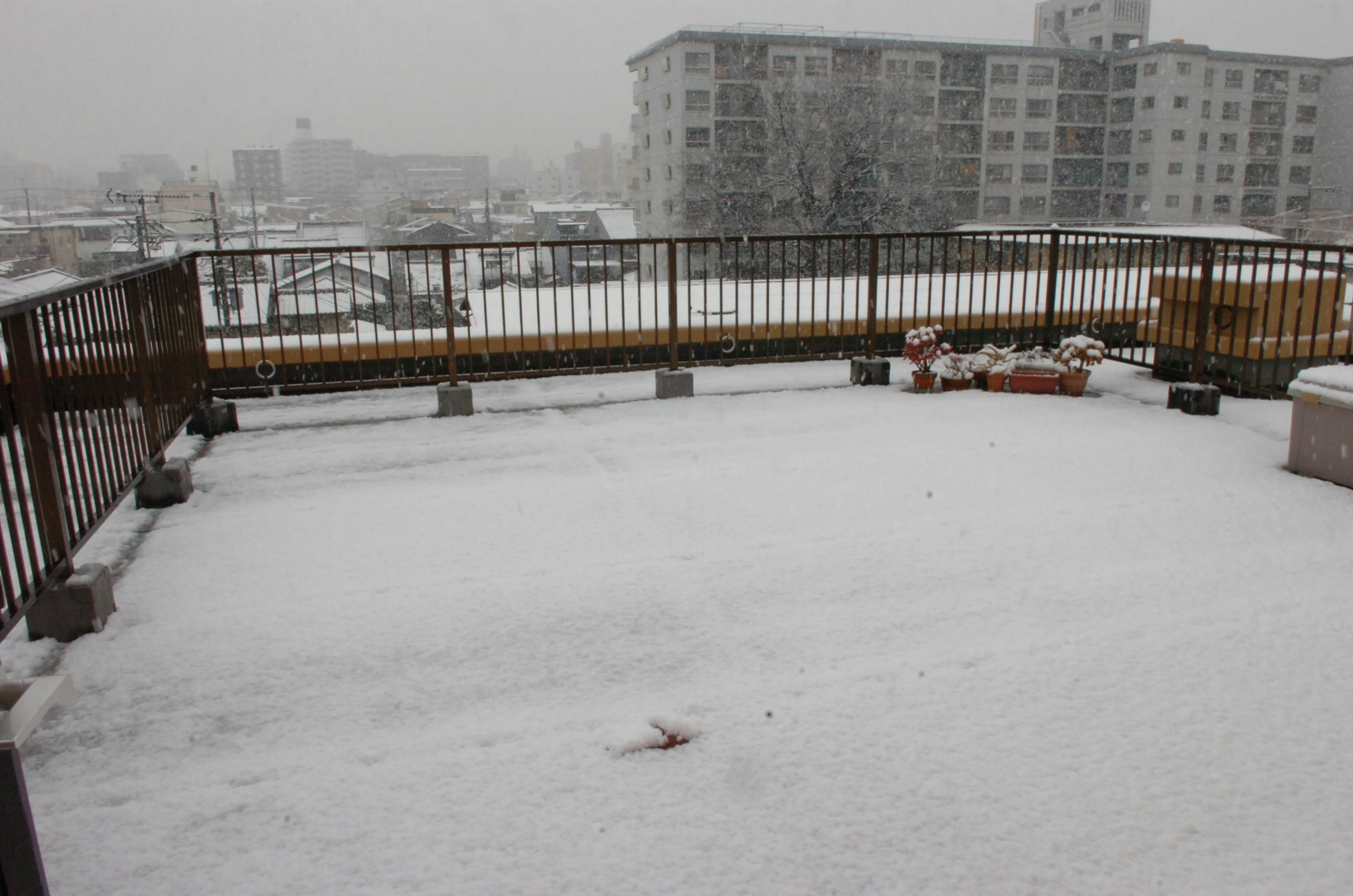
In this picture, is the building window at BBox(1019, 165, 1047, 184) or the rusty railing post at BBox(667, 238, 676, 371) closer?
the rusty railing post at BBox(667, 238, 676, 371)

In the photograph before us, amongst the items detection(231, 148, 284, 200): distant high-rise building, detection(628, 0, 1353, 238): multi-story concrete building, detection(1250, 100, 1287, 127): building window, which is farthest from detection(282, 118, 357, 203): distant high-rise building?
detection(1250, 100, 1287, 127): building window

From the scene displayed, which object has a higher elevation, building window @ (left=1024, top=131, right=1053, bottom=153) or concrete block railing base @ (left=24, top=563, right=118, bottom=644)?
building window @ (left=1024, top=131, right=1053, bottom=153)

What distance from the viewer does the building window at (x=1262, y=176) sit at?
64812 millimetres

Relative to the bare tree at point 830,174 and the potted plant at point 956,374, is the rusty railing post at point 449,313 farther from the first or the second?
the bare tree at point 830,174

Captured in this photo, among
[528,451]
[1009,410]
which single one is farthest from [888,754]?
[1009,410]

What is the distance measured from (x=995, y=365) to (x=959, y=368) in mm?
299

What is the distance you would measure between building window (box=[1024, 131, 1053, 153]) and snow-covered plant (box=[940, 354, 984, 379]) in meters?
61.8

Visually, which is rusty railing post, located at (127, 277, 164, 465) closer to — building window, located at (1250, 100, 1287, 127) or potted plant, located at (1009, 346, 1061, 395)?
potted plant, located at (1009, 346, 1061, 395)

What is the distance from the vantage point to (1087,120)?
63281 millimetres

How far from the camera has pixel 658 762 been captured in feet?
7.64

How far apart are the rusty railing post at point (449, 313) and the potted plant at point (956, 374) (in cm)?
380

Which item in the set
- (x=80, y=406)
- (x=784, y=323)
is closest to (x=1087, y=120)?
(x=784, y=323)

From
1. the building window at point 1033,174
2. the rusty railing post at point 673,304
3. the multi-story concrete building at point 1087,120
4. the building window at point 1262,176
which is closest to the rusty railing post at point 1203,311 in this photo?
the rusty railing post at point 673,304

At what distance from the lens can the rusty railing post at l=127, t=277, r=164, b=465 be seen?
4.17m
